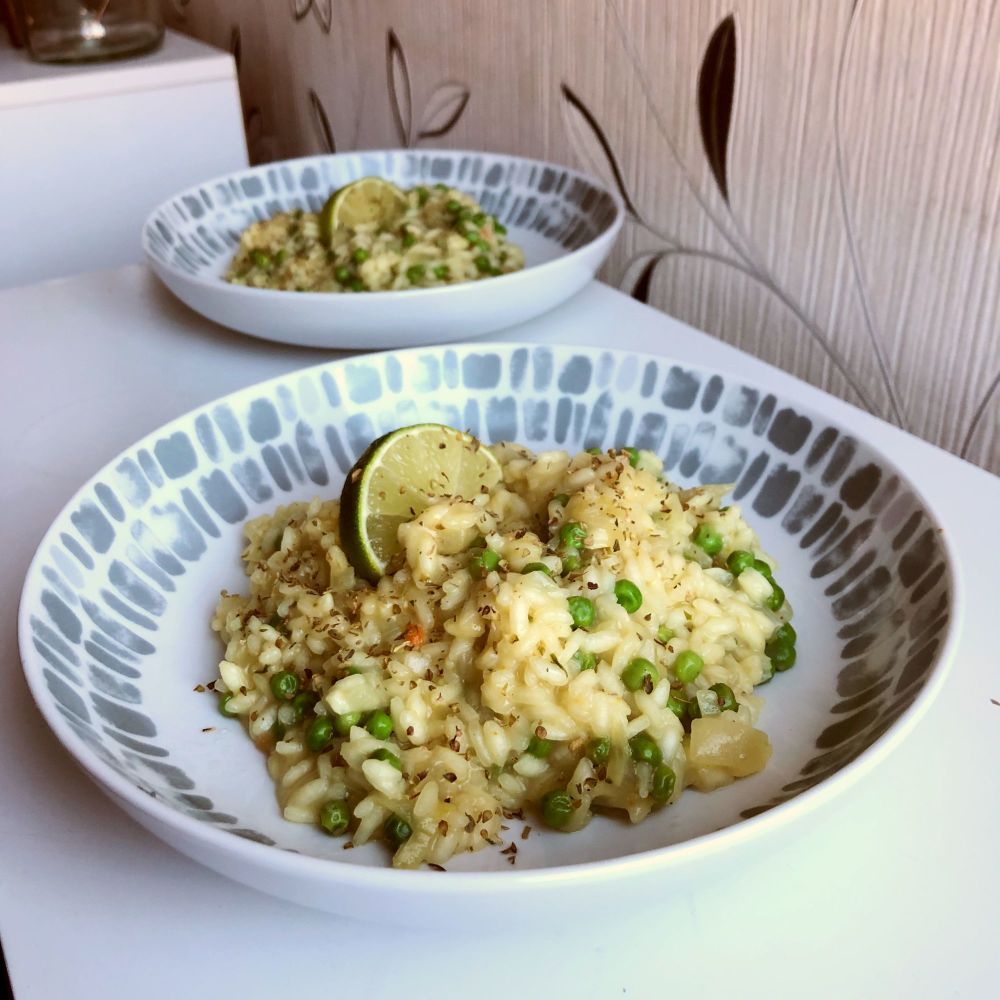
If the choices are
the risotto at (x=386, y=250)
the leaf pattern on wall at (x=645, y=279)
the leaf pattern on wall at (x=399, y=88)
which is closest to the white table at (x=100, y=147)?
the leaf pattern on wall at (x=399, y=88)

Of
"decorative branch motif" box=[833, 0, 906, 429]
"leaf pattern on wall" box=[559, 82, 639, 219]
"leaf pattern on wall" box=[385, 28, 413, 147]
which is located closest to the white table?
"leaf pattern on wall" box=[385, 28, 413, 147]

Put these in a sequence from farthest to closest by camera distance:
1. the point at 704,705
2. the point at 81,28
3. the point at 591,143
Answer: the point at 81,28
the point at 591,143
the point at 704,705

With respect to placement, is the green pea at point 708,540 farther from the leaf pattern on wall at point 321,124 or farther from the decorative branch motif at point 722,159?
the leaf pattern on wall at point 321,124

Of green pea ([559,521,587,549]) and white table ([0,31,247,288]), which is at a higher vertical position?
green pea ([559,521,587,549])

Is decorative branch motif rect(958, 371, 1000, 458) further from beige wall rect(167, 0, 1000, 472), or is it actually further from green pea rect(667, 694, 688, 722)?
green pea rect(667, 694, 688, 722)

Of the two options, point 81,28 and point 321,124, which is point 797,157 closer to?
point 321,124

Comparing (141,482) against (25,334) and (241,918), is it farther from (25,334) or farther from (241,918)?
(25,334)

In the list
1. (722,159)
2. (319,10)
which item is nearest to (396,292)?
(722,159)
